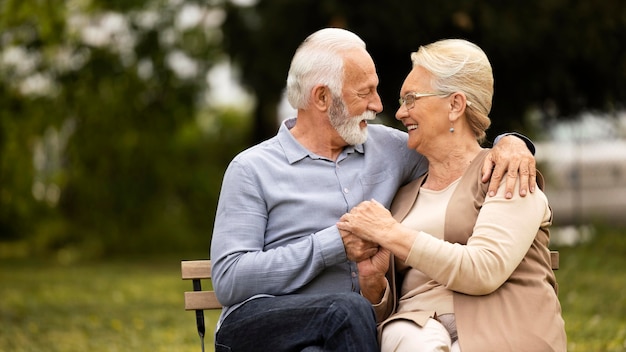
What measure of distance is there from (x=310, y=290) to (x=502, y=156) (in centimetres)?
82

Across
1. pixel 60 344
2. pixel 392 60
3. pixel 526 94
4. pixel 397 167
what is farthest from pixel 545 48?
pixel 397 167

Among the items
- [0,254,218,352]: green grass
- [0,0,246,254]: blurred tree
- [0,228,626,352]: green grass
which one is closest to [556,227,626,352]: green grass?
[0,228,626,352]: green grass

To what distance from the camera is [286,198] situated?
3.77 m

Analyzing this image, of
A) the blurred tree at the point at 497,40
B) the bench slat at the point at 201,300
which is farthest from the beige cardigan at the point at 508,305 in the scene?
the blurred tree at the point at 497,40

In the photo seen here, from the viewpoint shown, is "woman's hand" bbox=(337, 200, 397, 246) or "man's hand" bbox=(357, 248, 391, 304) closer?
"woman's hand" bbox=(337, 200, 397, 246)

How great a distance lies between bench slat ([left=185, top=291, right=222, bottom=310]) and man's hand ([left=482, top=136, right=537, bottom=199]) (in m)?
1.11

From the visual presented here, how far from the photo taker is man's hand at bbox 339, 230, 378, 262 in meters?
3.60

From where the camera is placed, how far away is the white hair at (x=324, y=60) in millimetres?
3883

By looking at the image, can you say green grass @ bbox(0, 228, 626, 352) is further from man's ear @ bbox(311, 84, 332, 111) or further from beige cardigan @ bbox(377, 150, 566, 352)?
man's ear @ bbox(311, 84, 332, 111)

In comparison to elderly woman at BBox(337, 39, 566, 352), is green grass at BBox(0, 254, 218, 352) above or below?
below

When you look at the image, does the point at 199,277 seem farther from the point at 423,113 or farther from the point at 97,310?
the point at 97,310

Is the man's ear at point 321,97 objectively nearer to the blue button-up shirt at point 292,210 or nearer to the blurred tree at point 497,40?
the blue button-up shirt at point 292,210

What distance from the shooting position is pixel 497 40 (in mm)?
10758

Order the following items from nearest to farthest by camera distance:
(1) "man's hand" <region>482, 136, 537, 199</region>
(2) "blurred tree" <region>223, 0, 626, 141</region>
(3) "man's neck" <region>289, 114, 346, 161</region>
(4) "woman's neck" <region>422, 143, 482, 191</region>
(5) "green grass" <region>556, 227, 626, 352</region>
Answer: (1) "man's hand" <region>482, 136, 537, 199</region> → (4) "woman's neck" <region>422, 143, 482, 191</region> → (3) "man's neck" <region>289, 114, 346, 161</region> → (5) "green grass" <region>556, 227, 626, 352</region> → (2) "blurred tree" <region>223, 0, 626, 141</region>
